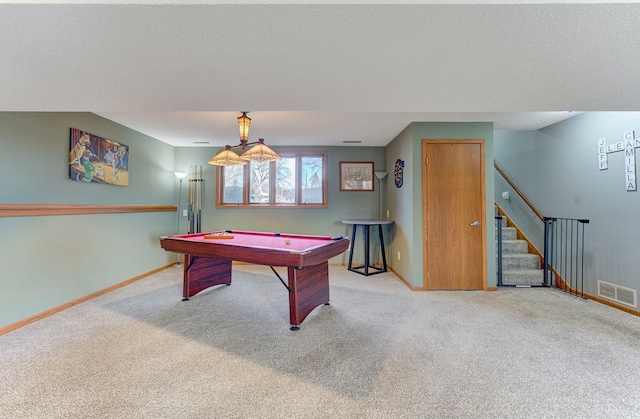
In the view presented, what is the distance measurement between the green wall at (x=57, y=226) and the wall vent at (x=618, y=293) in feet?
19.8

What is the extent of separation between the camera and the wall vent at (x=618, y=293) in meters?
2.71

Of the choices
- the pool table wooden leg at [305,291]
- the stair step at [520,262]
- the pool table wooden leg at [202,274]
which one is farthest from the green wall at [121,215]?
the pool table wooden leg at [305,291]

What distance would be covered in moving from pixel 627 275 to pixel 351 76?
12.1 feet

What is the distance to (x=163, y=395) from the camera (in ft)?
5.04

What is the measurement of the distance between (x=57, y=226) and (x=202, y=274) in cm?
159

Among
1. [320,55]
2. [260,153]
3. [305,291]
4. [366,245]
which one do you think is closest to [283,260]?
[305,291]

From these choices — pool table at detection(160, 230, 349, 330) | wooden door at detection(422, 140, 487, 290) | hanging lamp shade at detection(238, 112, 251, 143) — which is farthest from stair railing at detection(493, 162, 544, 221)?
hanging lamp shade at detection(238, 112, 251, 143)

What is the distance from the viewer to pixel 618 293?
2.84 metres

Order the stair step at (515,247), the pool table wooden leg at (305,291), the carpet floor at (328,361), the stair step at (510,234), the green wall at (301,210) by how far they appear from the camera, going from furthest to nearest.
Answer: the green wall at (301,210), the stair step at (510,234), the stair step at (515,247), the pool table wooden leg at (305,291), the carpet floor at (328,361)

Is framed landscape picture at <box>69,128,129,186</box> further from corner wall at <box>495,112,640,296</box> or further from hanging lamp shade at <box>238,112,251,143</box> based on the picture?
corner wall at <box>495,112,640,296</box>

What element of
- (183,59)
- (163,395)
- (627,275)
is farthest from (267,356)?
(627,275)

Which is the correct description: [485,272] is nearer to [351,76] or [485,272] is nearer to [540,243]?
[540,243]

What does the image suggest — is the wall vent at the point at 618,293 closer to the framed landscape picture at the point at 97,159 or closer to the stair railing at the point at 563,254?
the stair railing at the point at 563,254

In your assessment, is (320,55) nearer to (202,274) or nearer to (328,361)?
(328,361)
